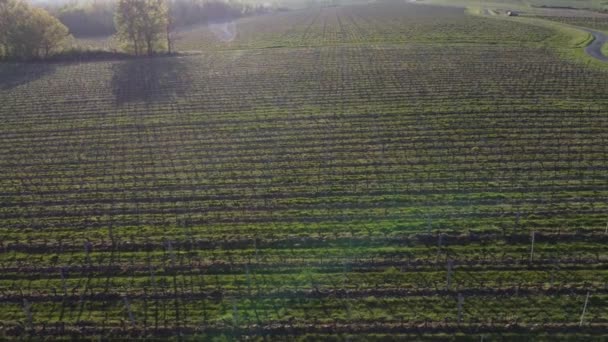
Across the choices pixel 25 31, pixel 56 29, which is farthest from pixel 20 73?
pixel 56 29

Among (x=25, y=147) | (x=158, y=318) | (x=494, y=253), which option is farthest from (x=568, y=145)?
(x=25, y=147)

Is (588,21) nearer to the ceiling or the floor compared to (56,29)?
nearer to the ceiling

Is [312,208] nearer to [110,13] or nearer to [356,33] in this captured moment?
[356,33]

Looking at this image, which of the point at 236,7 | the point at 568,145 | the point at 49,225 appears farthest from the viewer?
the point at 236,7

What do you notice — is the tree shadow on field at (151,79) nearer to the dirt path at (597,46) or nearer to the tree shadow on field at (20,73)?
the tree shadow on field at (20,73)

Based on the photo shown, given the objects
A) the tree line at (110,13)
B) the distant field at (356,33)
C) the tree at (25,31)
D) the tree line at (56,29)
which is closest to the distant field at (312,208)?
the tree at (25,31)

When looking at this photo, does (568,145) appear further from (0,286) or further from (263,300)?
(0,286)
